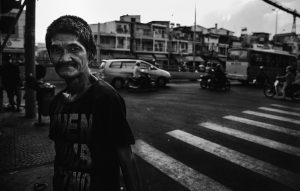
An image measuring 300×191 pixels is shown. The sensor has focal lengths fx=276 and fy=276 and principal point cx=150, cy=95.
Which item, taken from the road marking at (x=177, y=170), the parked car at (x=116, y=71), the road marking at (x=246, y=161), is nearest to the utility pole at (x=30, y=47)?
the road marking at (x=177, y=170)

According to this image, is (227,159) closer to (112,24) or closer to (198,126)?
(198,126)

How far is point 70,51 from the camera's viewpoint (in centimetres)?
154

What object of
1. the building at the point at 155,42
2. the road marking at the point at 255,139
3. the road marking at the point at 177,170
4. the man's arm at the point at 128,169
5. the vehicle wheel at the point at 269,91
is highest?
the building at the point at 155,42

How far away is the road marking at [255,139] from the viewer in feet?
20.3

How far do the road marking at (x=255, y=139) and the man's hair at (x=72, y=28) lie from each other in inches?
227

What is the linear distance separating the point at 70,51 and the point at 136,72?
50.9ft

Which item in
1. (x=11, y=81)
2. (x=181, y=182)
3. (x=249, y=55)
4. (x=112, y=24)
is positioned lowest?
(x=181, y=182)

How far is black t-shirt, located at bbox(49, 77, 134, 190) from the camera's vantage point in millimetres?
1489

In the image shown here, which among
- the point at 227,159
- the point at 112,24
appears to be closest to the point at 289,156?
→ the point at 227,159

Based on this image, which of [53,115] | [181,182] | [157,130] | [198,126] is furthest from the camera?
[198,126]

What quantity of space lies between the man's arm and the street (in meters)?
2.83

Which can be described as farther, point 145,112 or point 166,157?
point 145,112

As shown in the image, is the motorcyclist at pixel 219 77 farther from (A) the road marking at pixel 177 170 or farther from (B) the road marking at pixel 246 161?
(A) the road marking at pixel 177 170

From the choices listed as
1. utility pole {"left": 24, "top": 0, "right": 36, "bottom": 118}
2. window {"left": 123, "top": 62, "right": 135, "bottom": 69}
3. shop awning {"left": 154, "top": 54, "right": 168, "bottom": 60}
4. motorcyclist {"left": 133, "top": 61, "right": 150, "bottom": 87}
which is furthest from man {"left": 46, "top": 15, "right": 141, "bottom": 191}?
shop awning {"left": 154, "top": 54, "right": 168, "bottom": 60}
